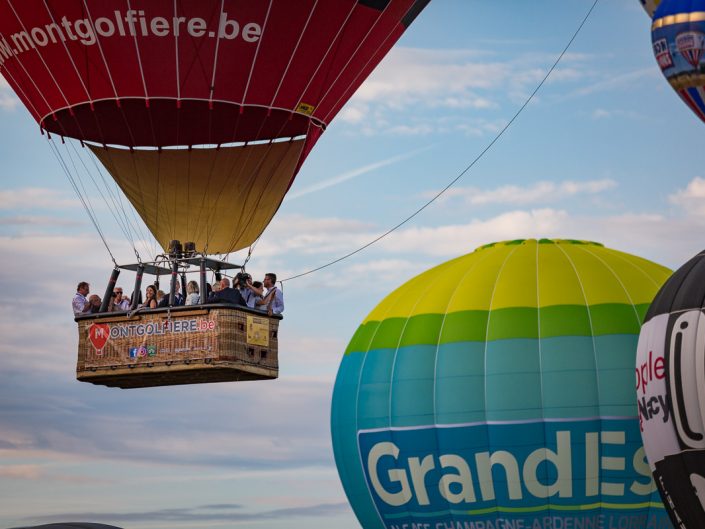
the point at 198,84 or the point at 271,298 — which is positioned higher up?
the point at 198,84

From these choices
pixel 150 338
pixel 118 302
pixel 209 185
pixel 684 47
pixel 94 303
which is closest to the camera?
pixel 150 338

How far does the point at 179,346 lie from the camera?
2225cm

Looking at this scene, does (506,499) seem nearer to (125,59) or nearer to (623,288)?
(623,288)

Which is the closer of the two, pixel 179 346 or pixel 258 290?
pixel 179 346

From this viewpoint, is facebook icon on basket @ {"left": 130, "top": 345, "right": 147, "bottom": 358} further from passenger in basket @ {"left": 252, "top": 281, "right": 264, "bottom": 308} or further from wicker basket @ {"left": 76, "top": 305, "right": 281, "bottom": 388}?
passenger in basket @ {"left": 252, "top": 281, "right": 264, "bottom": 308}

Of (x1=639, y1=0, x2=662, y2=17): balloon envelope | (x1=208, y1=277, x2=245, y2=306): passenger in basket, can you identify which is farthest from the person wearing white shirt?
(x1=639, y1=0, x2=662, y2=17): balloon envelope

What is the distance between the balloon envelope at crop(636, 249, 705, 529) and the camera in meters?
20.8

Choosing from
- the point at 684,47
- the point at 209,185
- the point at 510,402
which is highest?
the point at 684,47

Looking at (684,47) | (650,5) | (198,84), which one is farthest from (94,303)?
(650,5)

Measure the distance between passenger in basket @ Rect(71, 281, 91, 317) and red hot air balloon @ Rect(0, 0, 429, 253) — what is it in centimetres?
168

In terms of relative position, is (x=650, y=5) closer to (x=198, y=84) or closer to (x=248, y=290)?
(x=198, y=84)

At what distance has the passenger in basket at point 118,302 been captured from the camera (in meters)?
22.8

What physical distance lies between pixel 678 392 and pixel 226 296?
5.24 metres

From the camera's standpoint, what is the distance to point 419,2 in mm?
24781
